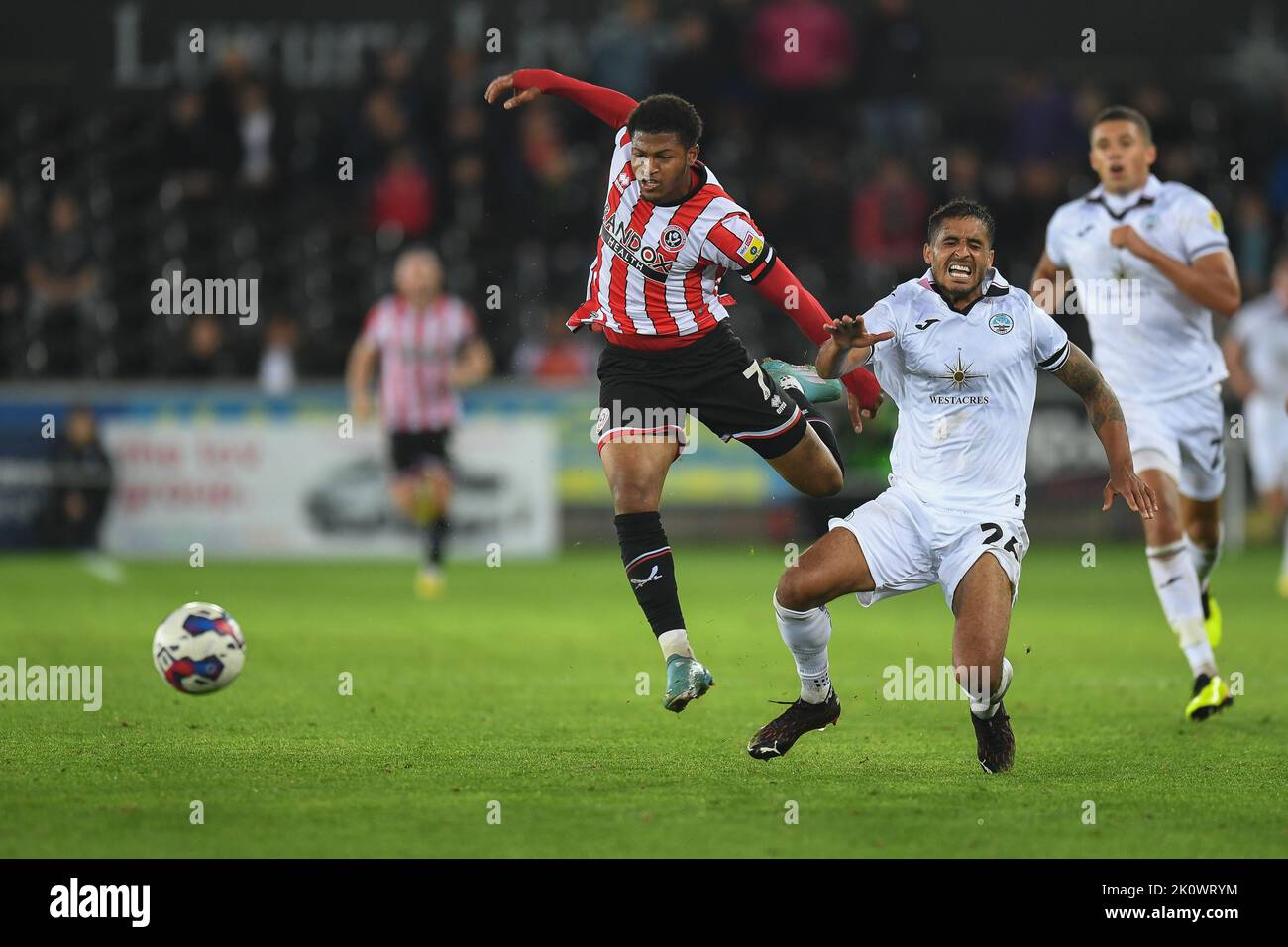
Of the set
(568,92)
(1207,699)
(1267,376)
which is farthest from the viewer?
(1267,376)

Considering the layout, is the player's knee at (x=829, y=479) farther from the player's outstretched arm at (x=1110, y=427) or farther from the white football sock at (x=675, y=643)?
the player's outstretched arm at (x=1110, y=427)

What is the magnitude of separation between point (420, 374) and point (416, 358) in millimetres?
132

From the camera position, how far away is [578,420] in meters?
16.8

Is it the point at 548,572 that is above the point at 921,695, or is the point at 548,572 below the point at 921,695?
above

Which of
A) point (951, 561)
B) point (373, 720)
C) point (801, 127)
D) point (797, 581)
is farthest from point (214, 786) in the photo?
point (801, 127)

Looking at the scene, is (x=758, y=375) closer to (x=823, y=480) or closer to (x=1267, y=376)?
(x=823, y=480)

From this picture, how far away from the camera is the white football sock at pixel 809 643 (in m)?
6.60

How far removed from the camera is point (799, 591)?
6.47 metres

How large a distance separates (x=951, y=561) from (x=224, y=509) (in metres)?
10.8

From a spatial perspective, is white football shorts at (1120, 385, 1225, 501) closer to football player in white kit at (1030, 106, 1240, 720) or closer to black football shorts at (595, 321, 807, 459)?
football player in white kit at (1030, 106, 1240, 720)

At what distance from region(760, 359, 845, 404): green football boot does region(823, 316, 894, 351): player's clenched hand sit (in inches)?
49.4

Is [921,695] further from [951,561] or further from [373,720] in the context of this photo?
[373,720]

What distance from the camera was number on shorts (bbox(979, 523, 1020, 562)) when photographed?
6418 mm

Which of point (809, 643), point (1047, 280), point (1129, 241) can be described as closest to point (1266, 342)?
point (1047, 280)
